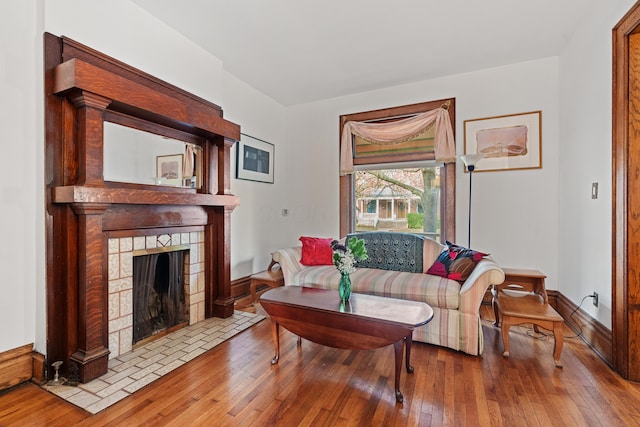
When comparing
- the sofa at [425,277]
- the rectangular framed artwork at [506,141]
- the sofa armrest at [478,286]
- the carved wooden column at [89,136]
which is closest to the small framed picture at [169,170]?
the carved wooden column at [89,136]

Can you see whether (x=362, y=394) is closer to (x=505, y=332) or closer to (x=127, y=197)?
(x=505, y=332)

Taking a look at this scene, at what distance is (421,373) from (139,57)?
3200mm

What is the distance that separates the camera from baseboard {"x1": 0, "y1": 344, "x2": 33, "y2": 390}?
1.74m

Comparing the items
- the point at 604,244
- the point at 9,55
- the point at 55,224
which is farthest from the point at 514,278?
the point at 9,55

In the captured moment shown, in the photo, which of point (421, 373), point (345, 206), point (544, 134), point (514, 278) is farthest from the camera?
point (345, 206)

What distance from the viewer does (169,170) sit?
261 cm

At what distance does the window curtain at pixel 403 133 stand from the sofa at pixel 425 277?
3.67ft

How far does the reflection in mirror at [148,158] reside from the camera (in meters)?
2.17

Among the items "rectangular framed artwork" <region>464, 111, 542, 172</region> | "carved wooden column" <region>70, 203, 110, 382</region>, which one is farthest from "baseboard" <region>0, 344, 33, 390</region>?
"rectangular framed artwork" <region>464, 111, 542, 172</region>

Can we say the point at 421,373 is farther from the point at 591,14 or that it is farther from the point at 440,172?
the point at 591,14

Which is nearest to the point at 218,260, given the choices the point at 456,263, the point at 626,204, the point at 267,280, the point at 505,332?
the point at 267,280

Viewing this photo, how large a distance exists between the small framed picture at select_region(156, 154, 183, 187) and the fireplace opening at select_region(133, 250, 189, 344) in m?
0.64

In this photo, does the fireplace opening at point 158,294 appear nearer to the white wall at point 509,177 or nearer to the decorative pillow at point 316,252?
the decorative pillow at point 316,252

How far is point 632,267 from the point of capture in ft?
6.12
